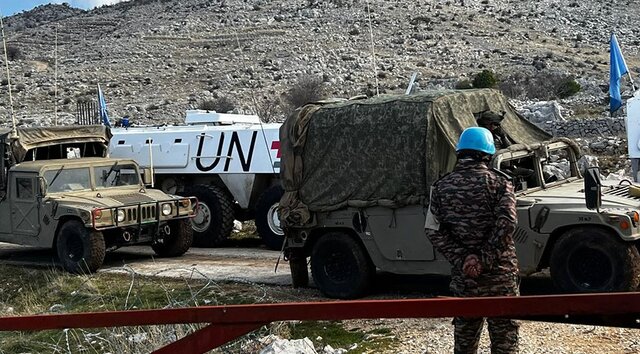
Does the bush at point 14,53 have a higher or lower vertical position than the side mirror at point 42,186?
higher

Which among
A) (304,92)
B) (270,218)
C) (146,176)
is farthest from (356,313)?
(304,92)

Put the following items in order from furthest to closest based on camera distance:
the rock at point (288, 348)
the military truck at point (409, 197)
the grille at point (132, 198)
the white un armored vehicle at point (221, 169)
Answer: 1. the white un armored vehicle at point (221, 169)
2. the grille at point (132, 198)
3. the military truck at point (409, 197)
4. the rock at point (288, 348)

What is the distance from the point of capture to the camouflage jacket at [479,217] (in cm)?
567

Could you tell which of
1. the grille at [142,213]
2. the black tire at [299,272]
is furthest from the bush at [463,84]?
the black tire at [299,272]

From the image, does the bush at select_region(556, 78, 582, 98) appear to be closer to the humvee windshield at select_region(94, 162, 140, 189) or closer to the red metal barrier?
the humvee windshield at select_region(94, 162, 140, 189)

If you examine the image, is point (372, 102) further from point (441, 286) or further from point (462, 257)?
point (462, 257)

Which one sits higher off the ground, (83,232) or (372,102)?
(372,102)

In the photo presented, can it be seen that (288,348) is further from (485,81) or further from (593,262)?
(485,81)

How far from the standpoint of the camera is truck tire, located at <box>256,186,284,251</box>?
46.8ft

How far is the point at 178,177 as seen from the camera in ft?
52.8

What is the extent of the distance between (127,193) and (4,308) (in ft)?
10.2

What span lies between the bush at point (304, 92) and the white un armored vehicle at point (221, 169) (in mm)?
20276

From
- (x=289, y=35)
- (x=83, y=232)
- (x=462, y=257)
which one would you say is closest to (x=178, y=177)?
(x=83, y=232)

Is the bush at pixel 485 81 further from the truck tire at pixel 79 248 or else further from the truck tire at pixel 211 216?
the truck tire at pixel 79 248
